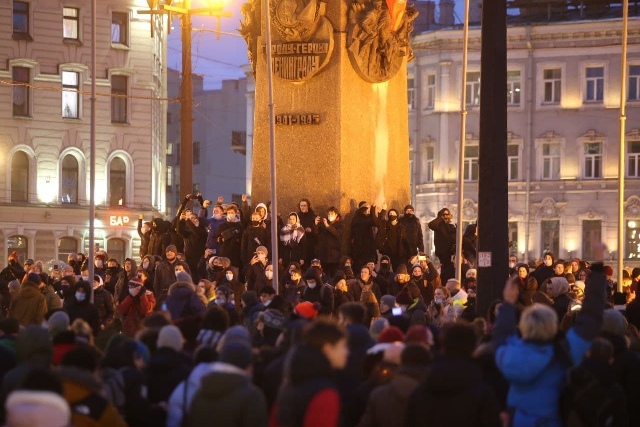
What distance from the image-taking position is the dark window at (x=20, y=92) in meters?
62.5

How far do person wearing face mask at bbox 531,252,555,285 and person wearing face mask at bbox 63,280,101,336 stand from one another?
912 cm

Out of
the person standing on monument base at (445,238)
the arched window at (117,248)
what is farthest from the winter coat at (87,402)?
the arched window at (117,248)

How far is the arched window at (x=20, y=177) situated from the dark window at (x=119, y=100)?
4372 mm

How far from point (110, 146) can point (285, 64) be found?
38156 millimetres

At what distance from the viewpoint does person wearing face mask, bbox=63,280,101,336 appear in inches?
751

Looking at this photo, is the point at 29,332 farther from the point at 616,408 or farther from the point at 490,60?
the point at 490,60

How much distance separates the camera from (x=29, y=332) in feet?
39.3

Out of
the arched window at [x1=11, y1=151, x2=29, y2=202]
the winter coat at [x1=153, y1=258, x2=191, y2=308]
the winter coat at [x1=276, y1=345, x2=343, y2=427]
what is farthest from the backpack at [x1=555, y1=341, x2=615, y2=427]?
the arched window at [x1=11, y1=151, x2=29, y2=202]

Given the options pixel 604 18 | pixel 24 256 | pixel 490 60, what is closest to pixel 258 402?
pixel 490 60

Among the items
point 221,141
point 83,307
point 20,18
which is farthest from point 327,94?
point 221,141

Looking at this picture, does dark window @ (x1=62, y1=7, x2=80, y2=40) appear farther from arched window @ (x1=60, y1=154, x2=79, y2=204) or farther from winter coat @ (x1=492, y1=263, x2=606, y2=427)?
winter coat @ (x1=492, y1=263, x2=606, y2=427)

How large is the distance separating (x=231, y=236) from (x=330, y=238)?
1.73 m

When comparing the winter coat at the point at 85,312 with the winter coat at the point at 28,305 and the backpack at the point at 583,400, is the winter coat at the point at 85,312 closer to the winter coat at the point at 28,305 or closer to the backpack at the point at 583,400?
the winter coat at the point at 28,305

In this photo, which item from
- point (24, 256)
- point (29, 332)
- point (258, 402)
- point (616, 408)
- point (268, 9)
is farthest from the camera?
point (24, 256)
